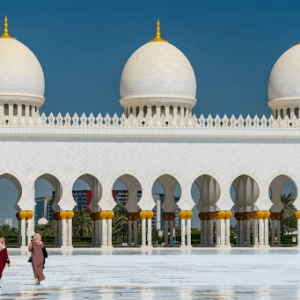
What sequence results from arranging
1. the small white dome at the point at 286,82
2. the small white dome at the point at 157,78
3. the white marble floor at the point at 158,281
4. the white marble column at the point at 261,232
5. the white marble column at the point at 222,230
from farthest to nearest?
the small white dome at the point at 286,82 < the small white dome at the point at 157,78 < the white marble column at the point at 261,232 < the white marble column at the point at 222,230 < the white marble floor at the point at 158,281

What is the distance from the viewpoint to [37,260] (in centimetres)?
1365

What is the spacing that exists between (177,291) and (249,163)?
2100 cm

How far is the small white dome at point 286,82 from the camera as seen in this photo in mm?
35656

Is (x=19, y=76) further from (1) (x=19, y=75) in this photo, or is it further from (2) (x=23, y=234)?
(2) (x=23, y=234)

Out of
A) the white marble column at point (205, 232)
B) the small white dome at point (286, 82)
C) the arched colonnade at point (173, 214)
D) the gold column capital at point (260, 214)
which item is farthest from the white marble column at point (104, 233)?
the small white dome at point (286, 82)

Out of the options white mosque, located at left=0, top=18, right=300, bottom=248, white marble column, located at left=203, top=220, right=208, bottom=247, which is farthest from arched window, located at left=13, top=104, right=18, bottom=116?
white marble column, located at left=203, top=220, right=208, bottom=247

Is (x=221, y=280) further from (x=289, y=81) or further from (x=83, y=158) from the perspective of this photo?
(x=289, y=81)

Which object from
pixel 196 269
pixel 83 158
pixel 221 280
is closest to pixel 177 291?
pixel 221 280

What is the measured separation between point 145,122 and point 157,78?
2839 millimetres

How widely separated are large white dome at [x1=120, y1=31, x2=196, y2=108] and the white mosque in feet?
0.15

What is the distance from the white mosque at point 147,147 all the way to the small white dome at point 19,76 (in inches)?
1.8

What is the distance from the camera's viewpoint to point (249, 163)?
32875mm

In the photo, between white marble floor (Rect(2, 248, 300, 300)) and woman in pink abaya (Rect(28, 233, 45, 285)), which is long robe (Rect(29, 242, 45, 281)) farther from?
white marble floor (Rect(2, 248, 300, 300))

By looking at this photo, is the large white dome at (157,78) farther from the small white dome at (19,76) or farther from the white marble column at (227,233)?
the white marble column at (227,233)
